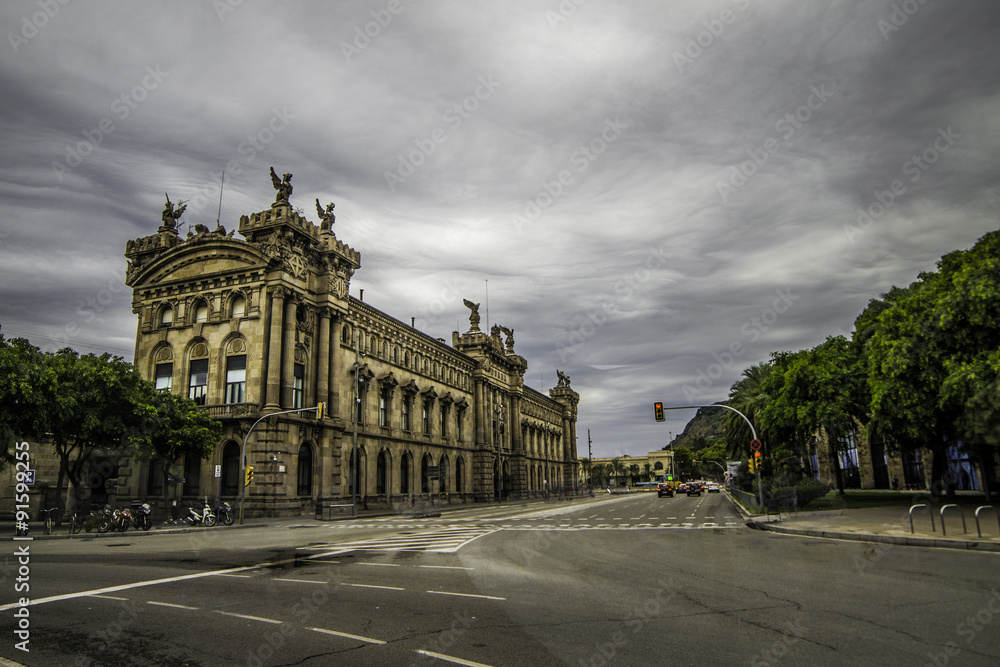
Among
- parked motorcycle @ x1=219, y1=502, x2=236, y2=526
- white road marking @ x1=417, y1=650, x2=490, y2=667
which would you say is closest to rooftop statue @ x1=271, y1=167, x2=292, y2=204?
parked motorcycle @ x1=219, y1=502, x2=236, y2=526

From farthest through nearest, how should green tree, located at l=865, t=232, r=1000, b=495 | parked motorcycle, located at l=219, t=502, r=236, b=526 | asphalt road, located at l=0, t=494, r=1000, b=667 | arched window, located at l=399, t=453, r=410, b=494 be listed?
arched window, located at l=399, t=453, r=410, b=494 < parked motorcycle, located at l=219, t=502, r=236, b=526 < green tree, located at l=865, t=232, r=1000, b=495 < asphalt road, located at l=0, t=494, r=1000, b=667

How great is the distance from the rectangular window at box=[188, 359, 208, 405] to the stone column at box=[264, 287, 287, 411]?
556cm

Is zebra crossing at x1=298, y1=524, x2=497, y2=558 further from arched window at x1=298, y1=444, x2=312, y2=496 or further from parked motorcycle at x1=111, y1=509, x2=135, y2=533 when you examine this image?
arched window at x1=298, y1=444, x2=312, y2=496

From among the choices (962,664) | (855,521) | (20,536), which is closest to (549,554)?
(962,664)

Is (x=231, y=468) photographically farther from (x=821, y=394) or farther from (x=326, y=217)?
(x=821, y=394)

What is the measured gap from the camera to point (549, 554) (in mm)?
16562

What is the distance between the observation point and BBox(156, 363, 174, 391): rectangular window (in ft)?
141

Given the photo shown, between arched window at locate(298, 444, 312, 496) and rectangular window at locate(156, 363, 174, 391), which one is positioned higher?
rectangular window at locate(156, 363, 174, 391)

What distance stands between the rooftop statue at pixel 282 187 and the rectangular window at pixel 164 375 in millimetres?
13496

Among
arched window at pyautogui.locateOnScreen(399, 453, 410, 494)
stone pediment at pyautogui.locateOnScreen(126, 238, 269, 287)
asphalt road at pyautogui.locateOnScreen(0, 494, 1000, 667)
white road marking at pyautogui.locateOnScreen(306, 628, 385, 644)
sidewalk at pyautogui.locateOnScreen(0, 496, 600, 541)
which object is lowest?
sidewalk at pyautogui.locateOnScreen(0, 496, 600, 541)

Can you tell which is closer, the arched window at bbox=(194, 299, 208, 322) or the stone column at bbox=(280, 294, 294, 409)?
the stone column at bbox=(280, 294, 294, 409)

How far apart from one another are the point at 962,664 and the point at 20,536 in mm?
27057

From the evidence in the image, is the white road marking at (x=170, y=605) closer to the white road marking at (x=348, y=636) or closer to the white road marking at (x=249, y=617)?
the white road marking at (x=249, y=617)

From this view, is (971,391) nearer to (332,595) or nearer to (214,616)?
(332,595)
